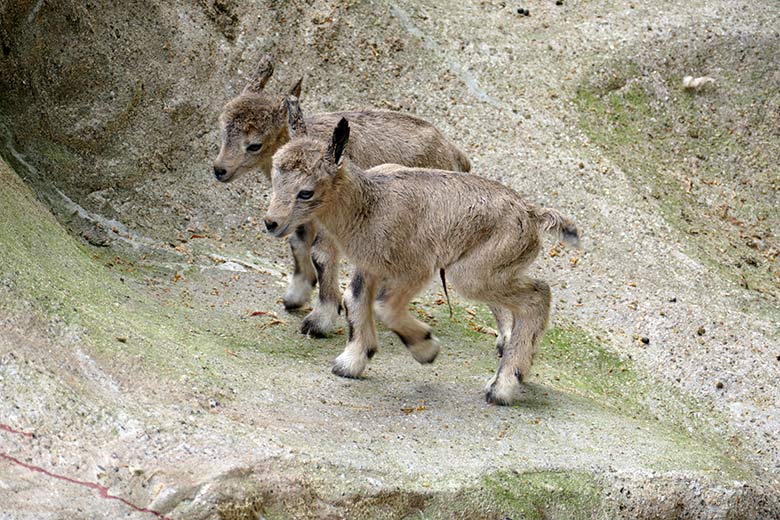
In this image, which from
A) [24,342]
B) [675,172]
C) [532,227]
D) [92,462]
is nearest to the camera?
[92,462]

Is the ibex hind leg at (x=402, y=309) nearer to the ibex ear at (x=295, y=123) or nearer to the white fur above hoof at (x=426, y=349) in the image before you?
the white fur above hoof at (x=426, y=349)

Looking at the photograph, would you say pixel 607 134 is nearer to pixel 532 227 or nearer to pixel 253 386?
pixel 532 227

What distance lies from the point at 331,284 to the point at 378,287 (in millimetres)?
1054

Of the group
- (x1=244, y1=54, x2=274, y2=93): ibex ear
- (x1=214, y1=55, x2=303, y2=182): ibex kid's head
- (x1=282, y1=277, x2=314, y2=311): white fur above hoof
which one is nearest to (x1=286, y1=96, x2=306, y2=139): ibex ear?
(x1=214, y1=55, x2=303, y2=182): ibex kid's head

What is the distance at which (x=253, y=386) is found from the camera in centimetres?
718

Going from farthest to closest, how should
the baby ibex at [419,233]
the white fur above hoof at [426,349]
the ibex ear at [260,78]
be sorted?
the ibex ear at [260,78]
the white fur above hoof at [426,349]
the baby ibex at [419,233]

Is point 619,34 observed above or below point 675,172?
above

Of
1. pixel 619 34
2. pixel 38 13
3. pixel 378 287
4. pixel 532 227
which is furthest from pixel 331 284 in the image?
pixel 619 34

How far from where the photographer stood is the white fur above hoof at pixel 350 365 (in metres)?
8.00

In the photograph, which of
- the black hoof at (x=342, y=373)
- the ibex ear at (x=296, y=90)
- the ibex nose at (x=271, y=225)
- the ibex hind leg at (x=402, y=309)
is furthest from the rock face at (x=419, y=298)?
the ibex ear at (x=296, y=90)

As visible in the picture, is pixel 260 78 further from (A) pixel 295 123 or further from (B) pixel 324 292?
(B) pixel 324 292

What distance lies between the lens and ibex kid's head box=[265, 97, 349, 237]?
7484 millimetres

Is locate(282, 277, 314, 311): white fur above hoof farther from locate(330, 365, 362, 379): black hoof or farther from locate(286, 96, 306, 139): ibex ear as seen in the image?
locate(286, 96, 306, 139): ibex ear

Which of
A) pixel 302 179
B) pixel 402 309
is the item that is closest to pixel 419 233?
pixel 402 309
